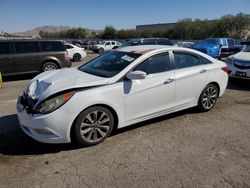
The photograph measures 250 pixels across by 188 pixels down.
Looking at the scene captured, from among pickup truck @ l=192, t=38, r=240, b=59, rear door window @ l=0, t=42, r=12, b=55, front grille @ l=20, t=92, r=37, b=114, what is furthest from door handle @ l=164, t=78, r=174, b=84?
pickup truck @ l=192, t=38, r=240, b=59

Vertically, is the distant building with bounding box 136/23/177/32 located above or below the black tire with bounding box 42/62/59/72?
above

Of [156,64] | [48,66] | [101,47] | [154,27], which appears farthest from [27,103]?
[154,27]

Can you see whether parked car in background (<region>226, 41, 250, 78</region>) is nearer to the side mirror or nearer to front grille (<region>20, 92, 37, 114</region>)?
the side mirror

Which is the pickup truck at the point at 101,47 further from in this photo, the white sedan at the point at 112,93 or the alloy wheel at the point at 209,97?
the white sedan at the point at 112,93

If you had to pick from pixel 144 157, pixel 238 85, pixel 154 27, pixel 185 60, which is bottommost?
pixel 238 85

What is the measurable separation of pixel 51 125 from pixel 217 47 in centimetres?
1560

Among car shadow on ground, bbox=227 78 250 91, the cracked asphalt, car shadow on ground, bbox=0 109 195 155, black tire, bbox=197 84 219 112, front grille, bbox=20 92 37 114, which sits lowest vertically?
car shadow on ground, bbox=227 78 250 91

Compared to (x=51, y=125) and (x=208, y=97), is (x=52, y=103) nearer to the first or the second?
(x=51, y=125)

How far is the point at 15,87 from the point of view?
27.6 ft

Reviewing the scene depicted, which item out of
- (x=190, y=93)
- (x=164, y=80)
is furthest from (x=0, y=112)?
(x=190, y=93)

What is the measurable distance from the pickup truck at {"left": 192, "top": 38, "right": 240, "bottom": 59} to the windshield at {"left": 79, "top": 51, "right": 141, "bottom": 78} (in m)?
12.7

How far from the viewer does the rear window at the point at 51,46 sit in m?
10.1

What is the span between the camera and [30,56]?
9758mm

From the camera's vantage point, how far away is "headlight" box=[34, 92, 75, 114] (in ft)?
11.5
